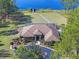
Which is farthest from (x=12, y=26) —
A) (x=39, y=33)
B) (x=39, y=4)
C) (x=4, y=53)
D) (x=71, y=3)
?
(x=39, y=4)

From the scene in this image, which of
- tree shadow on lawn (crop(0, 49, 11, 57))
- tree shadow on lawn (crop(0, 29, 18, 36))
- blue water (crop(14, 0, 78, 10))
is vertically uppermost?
blue water (crop(14, 0, 78, 10))

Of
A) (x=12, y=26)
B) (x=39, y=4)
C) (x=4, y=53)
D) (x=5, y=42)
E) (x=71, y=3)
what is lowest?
(x=4, y=53)

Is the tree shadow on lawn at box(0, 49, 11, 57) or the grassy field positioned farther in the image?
the grassy field

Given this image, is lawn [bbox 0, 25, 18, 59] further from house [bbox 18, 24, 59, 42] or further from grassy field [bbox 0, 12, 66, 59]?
house [bbox 18, 24, 59, 42]

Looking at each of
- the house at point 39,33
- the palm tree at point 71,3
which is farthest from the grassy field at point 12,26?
the palm tree at point 71,3

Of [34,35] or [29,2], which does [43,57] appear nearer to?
[34,35]

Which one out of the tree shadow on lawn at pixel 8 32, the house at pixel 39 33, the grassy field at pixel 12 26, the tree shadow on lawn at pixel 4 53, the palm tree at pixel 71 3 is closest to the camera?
the tree shadow on lawn at pixel 4 53

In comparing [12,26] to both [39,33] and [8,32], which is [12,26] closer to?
[8,32]

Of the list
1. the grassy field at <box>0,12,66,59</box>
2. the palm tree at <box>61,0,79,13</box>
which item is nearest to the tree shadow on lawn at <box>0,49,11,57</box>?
the grassy field at <box>0,12,66,59</box>

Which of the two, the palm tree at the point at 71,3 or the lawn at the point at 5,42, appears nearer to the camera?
the lawn at the point at 5,42

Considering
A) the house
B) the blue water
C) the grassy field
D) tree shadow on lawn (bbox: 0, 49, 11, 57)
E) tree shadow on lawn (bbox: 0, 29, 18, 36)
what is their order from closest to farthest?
tree shadow on lawn (bbox: 0, 49, 11, 57), the grassy field, the house, tree shadow on lawn (bbox: 0, 29, 18, 36), the blue water

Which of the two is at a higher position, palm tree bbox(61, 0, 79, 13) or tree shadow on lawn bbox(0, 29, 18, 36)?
palm tree bbox(61, 0, 79, 13)

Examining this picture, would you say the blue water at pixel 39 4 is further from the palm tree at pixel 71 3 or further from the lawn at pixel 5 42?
the lawn at pixel 5 42
